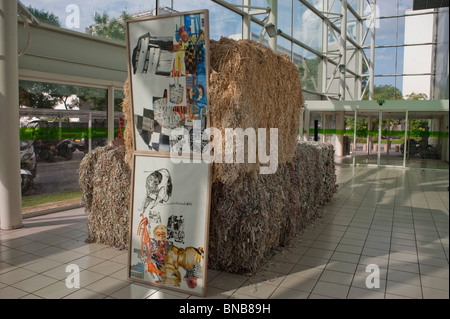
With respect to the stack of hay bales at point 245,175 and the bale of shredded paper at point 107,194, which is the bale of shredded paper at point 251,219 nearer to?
the stack of hay bales at point 245,175

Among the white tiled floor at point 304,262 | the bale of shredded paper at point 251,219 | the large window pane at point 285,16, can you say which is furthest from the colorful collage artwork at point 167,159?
the large window pane at point 285,16

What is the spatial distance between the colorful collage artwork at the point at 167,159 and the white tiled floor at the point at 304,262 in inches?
11.2

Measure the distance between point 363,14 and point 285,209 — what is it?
20323mm

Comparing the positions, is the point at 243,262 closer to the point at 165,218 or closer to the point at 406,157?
the point at 165,218

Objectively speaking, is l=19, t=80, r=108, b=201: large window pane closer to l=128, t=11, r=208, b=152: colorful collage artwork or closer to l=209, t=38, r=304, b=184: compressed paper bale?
l=128, t=11, r=208, b=152: colorful collage artwork

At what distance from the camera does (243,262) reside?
3.76m

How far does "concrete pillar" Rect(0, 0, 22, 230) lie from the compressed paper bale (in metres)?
3.38

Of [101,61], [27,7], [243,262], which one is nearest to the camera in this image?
[243,262]

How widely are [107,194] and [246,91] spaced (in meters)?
2.35

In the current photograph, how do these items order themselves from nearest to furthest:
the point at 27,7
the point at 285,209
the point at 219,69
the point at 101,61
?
the point at 219,69
the point at 285,209
the point at 27,7
the point at 101,61

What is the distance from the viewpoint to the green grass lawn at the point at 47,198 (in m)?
6.31

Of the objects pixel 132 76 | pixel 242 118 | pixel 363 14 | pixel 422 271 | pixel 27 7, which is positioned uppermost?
pixel 363 14

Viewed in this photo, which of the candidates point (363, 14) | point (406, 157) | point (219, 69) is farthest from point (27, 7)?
point (363, 14)

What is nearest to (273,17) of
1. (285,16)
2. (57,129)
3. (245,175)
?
(285,16)
